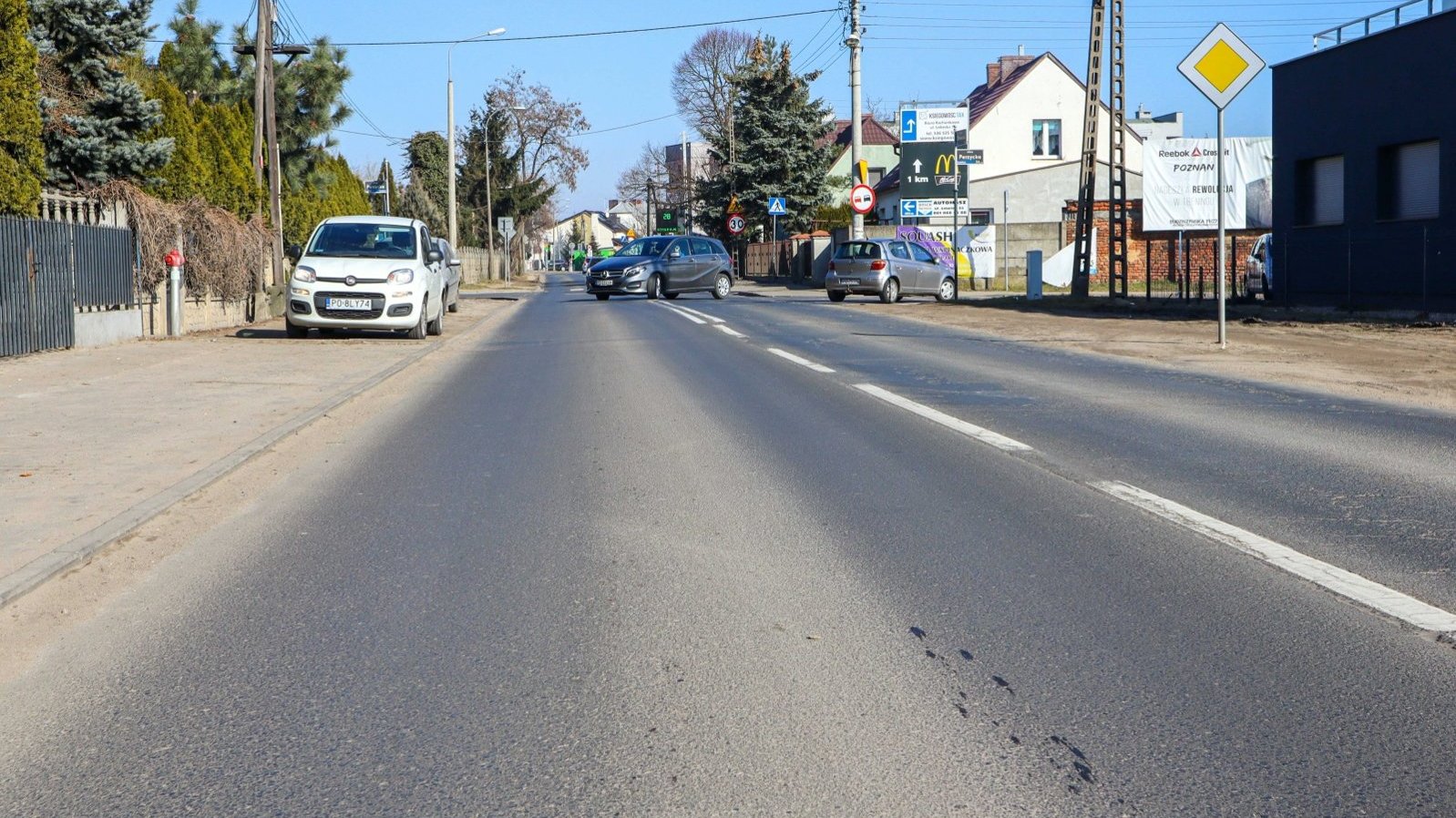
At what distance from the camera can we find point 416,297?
20.3m

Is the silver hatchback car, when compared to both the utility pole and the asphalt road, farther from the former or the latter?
the asphalt road

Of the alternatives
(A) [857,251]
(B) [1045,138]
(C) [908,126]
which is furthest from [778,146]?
(A) [857,251]

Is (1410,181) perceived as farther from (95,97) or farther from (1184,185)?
(95,97)

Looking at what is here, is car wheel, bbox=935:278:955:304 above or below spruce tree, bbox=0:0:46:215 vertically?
below

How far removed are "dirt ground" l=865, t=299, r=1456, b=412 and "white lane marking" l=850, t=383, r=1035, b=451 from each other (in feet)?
12.9

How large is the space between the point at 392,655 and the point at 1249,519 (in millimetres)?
4074

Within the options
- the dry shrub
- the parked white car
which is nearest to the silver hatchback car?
the dry shrub

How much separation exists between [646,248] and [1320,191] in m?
17.6

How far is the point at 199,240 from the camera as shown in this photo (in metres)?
22.6

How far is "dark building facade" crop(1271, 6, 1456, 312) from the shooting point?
23.4 metres

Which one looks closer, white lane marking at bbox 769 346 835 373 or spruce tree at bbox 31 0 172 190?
white lane marking at bbox 769 346 835 373

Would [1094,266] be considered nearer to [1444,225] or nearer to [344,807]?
[1444,225]

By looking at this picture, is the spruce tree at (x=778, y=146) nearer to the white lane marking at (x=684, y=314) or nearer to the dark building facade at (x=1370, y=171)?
the white lane marking at (x=684, y=314)

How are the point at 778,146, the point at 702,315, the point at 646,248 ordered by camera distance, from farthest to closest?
the point at 778,146 → the point at 646,248 → the point at 702,315
